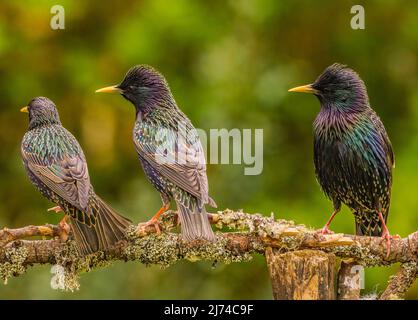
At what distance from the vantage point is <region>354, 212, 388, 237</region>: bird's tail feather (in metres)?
6.07

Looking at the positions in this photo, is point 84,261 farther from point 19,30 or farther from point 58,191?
point 19,30

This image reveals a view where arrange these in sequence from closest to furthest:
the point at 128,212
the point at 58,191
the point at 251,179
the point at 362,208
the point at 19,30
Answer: the point at 58,191, the point at 362,208, the point at 128,212, the point at 251,179, the point at 19,30

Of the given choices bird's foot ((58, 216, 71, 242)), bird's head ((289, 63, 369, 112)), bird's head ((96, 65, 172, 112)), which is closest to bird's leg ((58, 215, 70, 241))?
bird's foot ((58, 216, 71, 242))

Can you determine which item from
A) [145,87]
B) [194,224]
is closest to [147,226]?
[194,224]

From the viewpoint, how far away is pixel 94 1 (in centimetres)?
981

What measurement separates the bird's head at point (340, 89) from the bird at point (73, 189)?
1.37 metres

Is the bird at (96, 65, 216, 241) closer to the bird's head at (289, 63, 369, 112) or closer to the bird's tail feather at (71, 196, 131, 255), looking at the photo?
the bird's tail feather at (71, 196, 131, 255)

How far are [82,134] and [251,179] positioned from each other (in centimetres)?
157

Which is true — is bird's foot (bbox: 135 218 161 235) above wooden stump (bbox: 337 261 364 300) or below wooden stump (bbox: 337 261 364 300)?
above

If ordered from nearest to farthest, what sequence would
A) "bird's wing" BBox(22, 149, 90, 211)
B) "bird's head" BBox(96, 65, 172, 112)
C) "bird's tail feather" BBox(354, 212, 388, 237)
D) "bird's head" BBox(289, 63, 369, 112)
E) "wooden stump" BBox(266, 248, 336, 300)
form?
"wooden stump" BBox(266, 248, 336, 300) → "bird's wing" BBox(22, 149, 90, 211) → "bird's head" BBox(96, 65, 172, 112) → "bird's head" BBox(289, 63, 369, 112) → "bird's tail feather" BBox(354, 212, 388, 237)

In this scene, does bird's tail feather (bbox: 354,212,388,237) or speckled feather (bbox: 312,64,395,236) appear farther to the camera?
bird's tail feather (bbox: 354,212,388,237)

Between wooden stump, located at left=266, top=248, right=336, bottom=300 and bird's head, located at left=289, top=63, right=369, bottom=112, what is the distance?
121 cm

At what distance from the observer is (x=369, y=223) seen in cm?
618

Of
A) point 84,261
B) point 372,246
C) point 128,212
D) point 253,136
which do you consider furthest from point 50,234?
point 253,136
